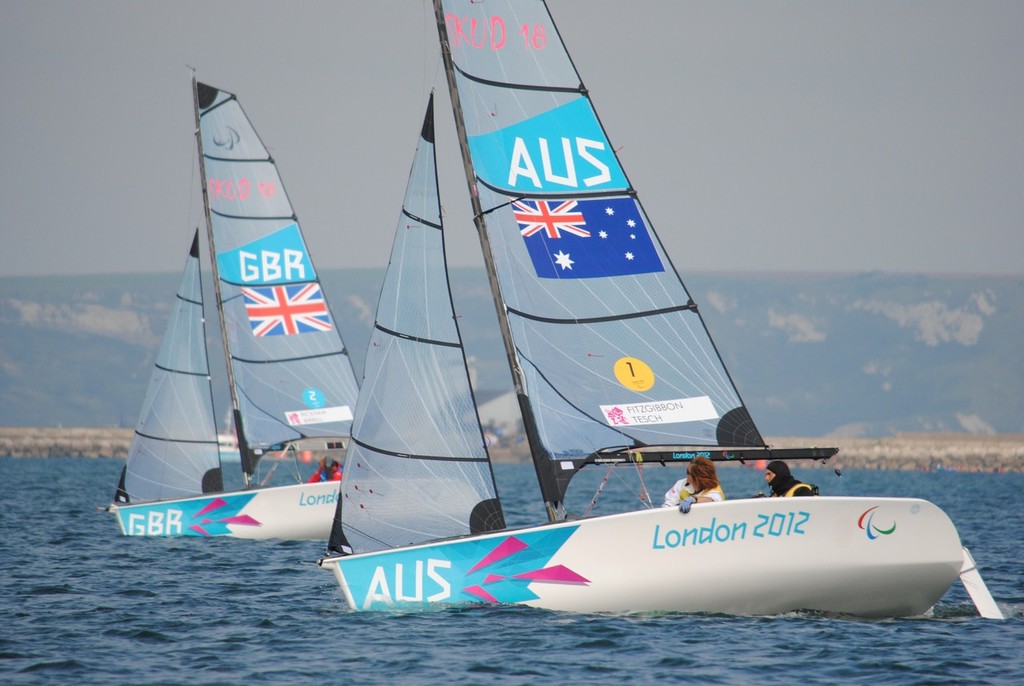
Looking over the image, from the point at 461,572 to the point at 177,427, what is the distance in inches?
589

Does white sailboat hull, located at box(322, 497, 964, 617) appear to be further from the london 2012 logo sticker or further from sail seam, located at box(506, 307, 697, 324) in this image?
sail seam, located at box(506, 307, 697, 324)

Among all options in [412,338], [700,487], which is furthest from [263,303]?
[700,487]

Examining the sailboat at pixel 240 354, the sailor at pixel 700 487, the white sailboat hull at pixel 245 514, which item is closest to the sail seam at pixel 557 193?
the sailor at pixel 700 487

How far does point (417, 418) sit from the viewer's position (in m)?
16.1

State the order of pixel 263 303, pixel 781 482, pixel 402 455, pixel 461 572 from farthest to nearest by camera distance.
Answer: pixel 263 303
pixel 402 455
pixel 781 482
pixel 461 572

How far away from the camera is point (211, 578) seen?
1950 cm

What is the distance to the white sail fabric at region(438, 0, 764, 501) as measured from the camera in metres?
15.9

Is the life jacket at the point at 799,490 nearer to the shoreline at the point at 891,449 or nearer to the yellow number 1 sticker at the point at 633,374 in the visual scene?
the yellow number 1 sticker at the point at 633,374

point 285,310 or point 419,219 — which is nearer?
point 419,219

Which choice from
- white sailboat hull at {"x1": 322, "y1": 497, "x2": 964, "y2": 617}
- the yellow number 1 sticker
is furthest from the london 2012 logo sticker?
the yellow number 1 sticker

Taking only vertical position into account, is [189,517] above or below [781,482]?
above

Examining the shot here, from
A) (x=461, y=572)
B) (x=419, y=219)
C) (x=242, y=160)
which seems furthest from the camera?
(x=242, y=160)

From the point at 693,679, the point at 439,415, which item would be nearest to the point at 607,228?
the point at 439,415

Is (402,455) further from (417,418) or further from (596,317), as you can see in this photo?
(596,317)
